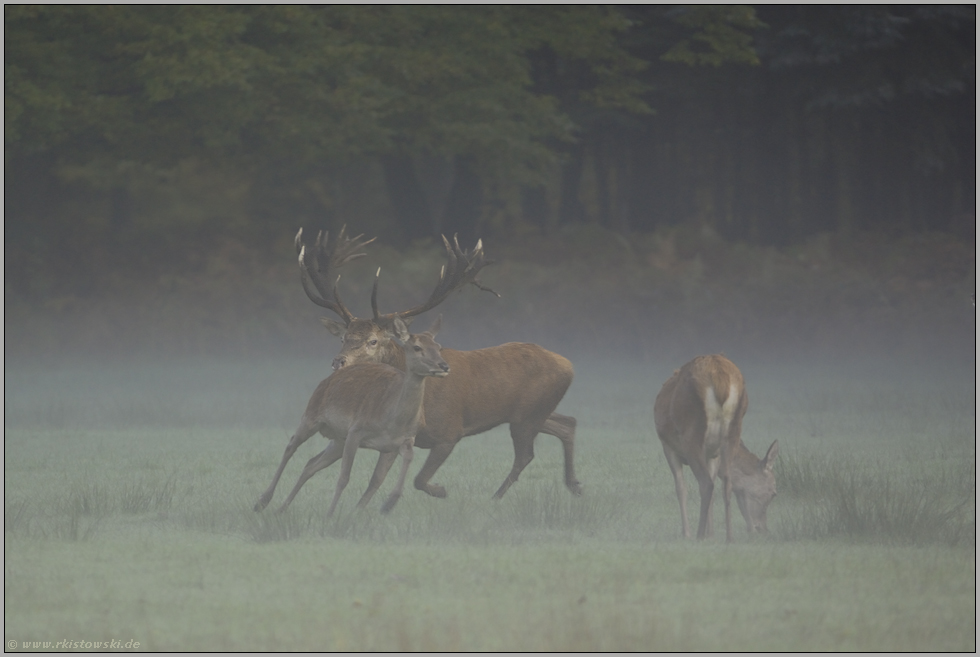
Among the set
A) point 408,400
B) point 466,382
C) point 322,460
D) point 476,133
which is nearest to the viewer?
point 408,400

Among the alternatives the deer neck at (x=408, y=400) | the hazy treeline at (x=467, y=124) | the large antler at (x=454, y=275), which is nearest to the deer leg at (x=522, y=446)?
the large antler at (x=454, y=275)

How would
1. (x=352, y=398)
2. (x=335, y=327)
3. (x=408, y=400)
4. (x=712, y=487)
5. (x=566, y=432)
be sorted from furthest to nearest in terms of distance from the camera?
1. (x=566, y=432)
2. (x=335, y=327)
3. (x=352, y=398)
4. (x=408, y=400)
5. (x=712, y=487)

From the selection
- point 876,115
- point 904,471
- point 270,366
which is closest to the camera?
point 904,471

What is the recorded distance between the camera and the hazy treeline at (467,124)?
2223 cm

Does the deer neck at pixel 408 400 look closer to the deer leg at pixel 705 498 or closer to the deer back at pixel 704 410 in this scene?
the deer back at pixel 704 410

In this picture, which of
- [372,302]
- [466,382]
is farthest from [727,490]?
[372,302]

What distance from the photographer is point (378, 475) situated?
8.47 meters

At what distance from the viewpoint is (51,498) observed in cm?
916

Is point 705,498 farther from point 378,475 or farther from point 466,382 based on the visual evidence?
point 466,382

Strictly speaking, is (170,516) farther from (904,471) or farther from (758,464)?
(904,471)

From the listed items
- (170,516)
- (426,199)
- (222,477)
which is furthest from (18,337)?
(170,516)

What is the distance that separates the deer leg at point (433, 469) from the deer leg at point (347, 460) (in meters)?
0.75

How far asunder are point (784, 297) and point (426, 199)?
6351 mm

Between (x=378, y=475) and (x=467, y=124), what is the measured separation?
50.3 feet
